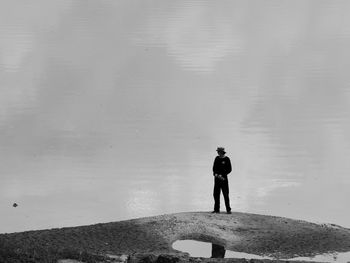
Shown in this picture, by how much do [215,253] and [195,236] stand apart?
1380mm

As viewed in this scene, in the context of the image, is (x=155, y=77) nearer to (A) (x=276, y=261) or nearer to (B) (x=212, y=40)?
(B) (x=212, y=40)

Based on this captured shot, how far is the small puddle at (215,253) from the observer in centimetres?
2962

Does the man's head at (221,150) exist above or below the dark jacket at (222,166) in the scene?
above

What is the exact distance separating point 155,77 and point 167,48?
58.3ft

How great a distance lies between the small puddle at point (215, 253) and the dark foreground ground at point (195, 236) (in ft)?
0.84

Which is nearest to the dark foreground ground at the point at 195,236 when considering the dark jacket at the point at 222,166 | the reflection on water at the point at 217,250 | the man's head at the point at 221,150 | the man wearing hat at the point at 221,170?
the reflection on water at the point at 217,250

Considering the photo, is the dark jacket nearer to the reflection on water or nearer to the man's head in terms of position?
the man's head

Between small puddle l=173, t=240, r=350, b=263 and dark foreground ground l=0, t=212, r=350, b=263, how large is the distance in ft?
0.84

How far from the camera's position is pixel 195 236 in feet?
103

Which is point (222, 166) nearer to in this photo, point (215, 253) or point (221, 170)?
point (221, 170)

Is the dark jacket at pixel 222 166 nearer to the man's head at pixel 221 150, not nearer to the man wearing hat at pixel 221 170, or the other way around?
the man wearing hat at pixel 221 170

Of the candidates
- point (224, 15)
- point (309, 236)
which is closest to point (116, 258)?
point (309, 236)

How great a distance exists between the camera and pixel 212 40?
100000 mm

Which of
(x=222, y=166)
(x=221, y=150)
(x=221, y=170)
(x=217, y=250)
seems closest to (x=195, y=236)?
(x=217, y=250)
